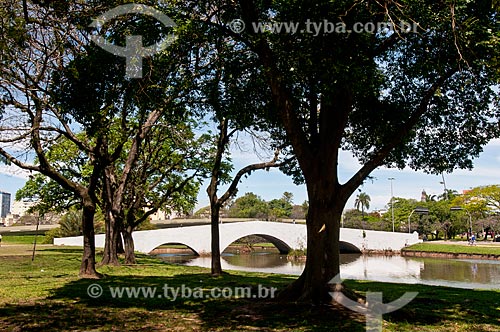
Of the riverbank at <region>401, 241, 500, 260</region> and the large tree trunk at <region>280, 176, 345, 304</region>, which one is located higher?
the large tree trunk at <region>280, 176, 345, 304</region>

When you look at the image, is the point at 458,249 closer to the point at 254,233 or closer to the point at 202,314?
the point at 254,233

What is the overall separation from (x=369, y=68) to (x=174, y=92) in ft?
12.1

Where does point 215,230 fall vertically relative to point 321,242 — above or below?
above

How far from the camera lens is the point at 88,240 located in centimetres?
1146

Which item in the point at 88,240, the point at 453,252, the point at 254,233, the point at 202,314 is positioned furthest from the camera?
the point at 254,233

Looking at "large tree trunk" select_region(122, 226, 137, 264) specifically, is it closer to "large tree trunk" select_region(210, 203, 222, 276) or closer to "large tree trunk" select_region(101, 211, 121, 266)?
"large tree trunk" select_region(101, 211, 121, 266)

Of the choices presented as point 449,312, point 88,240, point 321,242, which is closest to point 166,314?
point 321,242

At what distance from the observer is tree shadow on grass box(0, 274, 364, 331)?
596cm

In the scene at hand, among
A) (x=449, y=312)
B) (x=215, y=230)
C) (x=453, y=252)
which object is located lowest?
(x=453, y=252)

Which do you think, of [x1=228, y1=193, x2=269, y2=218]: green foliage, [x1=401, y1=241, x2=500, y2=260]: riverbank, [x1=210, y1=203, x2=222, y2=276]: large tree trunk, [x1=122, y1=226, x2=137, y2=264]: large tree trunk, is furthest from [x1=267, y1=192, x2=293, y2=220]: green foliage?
[x1=210, y1=203, x2=222, y2=276]: large tree trunk

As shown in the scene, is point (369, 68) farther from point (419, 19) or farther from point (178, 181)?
point (178, 181)

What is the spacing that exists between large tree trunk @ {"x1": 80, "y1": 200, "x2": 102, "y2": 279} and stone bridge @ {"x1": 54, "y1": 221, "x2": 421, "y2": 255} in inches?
925

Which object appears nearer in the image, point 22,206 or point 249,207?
point 22,206

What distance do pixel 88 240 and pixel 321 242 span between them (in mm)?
6407
